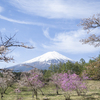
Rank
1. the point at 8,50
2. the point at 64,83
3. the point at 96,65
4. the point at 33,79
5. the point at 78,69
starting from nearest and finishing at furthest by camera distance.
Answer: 1. the point at 8,50
2. the point at 96,65
3. the point at 64,83
4. the point at 33,79
5. the point at 78,69

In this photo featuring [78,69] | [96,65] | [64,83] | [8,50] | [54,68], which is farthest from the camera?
[54,68]

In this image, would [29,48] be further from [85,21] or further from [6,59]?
[85,21]

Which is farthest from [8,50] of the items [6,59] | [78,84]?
[78,84]

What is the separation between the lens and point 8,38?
17.0 feet

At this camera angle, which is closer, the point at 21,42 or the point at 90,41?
the point at 21,42

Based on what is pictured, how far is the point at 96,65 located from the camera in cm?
1516

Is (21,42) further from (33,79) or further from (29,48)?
(33,79)

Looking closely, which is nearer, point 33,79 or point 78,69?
point 33,79

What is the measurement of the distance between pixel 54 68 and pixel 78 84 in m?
70.3

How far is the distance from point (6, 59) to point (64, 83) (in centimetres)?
1577

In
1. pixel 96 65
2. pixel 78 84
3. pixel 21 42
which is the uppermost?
pixel 21 42

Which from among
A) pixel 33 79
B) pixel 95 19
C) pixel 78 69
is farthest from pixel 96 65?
pixel 78 69

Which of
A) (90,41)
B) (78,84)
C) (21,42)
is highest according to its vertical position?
(90,41)

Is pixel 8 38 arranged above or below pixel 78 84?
above
